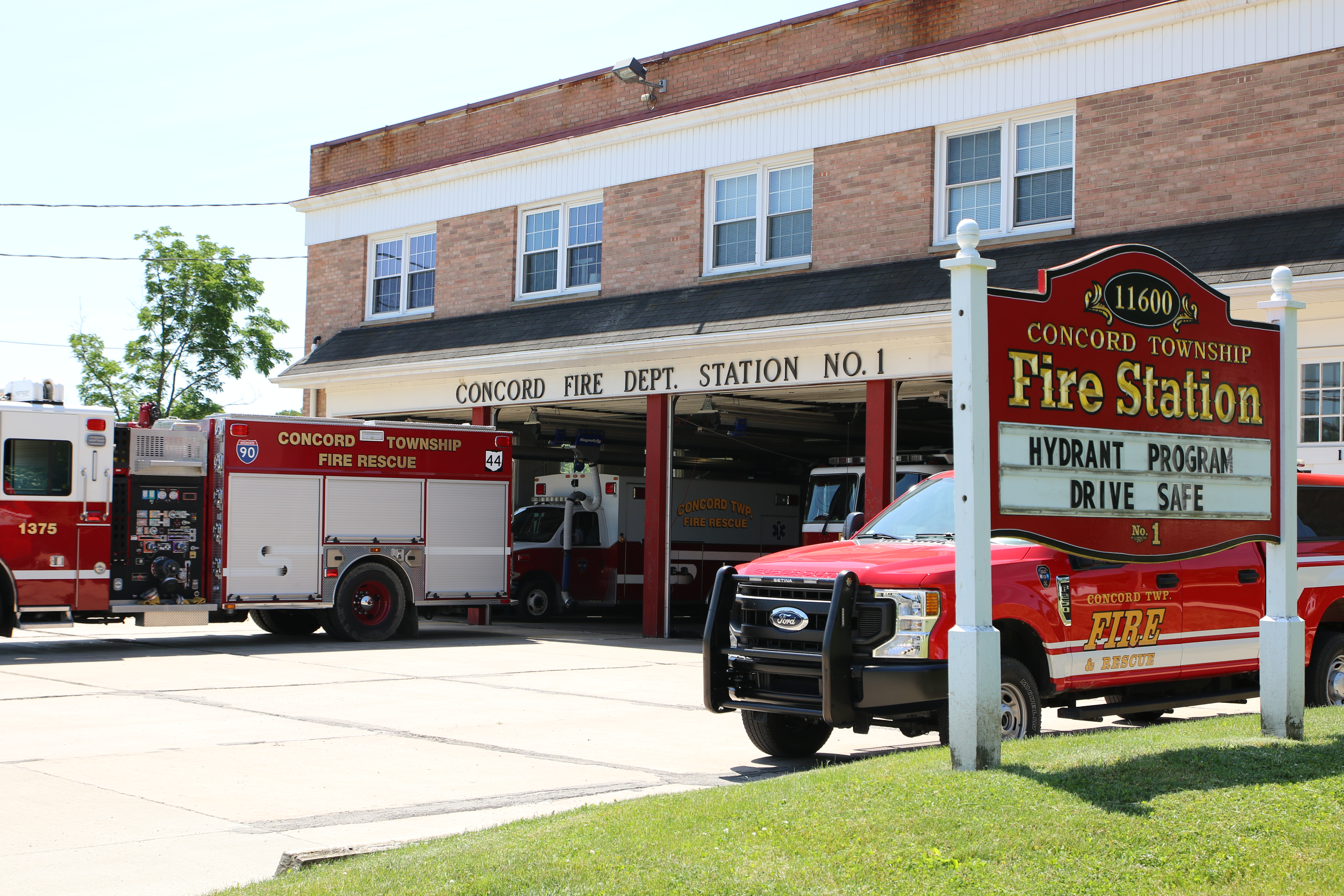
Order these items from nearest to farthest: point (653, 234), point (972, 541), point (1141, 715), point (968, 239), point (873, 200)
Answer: point (972, 541) < point (968, 239) < point (1141, 715) < point (873, 200) < point (653, 234)

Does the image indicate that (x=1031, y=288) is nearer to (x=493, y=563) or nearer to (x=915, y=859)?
(x=493, y=563)

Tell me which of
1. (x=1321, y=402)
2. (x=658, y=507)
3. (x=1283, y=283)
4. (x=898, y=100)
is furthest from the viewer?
(x=658, y=507)

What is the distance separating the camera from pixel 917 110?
18500 mm

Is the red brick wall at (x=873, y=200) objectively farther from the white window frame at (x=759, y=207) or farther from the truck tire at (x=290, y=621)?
the truck tire at (x=290, y=621)

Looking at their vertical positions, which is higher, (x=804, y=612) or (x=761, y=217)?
(x=761, y=217)

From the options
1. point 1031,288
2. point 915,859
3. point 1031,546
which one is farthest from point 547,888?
point 1031,288

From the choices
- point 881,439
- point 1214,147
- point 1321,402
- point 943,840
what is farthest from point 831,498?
point 943,840

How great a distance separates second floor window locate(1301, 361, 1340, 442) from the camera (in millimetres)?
14281

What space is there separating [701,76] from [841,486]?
6.72 meters

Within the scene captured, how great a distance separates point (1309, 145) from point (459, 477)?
1210 cm

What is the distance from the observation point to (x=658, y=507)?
20.7m

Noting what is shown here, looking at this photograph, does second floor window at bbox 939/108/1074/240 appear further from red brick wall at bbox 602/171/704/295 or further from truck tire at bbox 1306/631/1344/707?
truck tire at bbox 1306/631/1344/707

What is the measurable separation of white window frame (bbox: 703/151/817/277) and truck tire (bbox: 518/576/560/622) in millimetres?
7577

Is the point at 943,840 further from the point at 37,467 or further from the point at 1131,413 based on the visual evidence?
the point at 37,467
